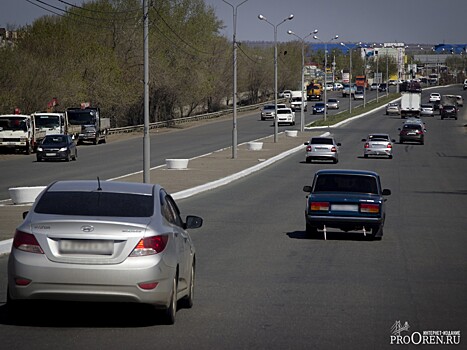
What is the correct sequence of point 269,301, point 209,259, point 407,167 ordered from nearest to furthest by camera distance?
point 269,301 < point 209,259 < point 407,167

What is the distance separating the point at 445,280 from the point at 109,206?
6501 millimetres

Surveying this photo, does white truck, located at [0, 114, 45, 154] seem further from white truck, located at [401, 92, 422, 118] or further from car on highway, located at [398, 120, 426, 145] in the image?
white truck, located at [401, 92, 422, 118]

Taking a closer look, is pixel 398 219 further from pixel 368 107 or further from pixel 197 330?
pixel 368 107

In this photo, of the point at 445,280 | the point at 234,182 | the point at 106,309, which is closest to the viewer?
the point at 106,309

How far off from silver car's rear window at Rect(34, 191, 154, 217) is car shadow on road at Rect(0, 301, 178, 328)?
0.94m

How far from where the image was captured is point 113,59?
8725cm

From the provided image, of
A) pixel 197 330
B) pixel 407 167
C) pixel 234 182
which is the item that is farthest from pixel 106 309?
pixel 407 167

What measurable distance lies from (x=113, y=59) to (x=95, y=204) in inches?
3090

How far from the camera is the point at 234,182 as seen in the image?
38688 millimetres

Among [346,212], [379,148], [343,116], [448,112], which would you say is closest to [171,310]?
[346,212]

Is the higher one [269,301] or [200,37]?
[200,37]

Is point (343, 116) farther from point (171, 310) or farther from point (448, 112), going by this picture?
point (171, 310)

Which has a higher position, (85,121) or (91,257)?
(91,257)

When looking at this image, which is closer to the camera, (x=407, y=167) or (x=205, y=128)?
(x=407, y=167)
